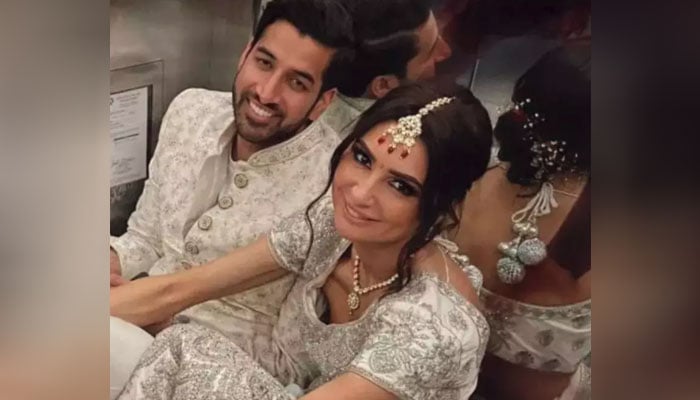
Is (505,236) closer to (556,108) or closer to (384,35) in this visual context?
(556,108)

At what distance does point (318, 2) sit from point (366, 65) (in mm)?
120

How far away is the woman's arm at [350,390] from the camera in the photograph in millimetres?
1240

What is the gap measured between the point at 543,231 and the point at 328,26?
16.8 inches

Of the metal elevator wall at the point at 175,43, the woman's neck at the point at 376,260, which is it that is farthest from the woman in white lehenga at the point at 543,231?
the metal elevator wall at the point at 175,43

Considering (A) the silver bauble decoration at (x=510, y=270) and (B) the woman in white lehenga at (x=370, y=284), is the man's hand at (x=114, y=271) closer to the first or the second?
(B) the woman in white lehenga at (x=370, y=284)

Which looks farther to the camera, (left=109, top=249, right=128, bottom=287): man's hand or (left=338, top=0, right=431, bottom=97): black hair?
(left=109, top=249, right=128, bottom=287): man's hand

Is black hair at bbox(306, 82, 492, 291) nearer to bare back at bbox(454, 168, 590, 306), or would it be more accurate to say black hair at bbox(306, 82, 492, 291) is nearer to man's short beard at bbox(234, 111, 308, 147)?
bare back at bbox(454, 168, 590, 306)

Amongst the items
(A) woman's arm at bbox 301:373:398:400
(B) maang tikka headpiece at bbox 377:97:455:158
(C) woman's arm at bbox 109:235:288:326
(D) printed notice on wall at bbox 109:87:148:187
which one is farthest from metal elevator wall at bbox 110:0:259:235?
(A) woman's arm at bbox 301:373:398:400

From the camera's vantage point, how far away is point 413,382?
1231mm

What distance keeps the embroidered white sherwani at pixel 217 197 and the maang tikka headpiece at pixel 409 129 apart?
7 cm

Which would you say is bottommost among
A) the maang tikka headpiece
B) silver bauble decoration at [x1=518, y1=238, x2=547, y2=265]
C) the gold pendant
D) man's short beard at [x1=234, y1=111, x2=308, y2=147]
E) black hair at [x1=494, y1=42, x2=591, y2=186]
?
the gold pendant

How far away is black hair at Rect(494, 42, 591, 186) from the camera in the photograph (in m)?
1.23
